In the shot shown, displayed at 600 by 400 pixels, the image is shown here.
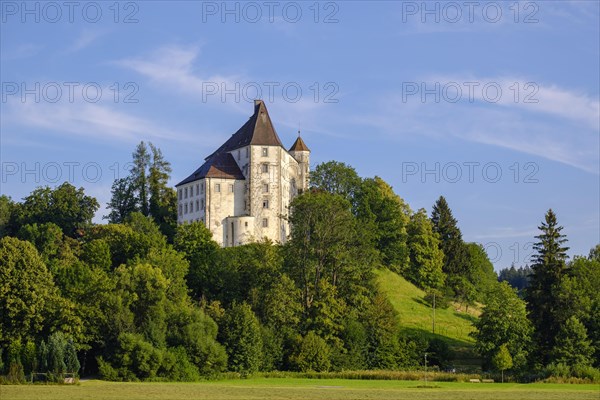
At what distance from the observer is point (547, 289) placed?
92.8 m

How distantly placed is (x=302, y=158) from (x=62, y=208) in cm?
3193

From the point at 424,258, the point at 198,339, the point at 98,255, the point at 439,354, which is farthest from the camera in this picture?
the point at 424,258

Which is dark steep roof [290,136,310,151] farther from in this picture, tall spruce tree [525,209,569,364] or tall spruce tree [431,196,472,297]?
tall spruce tree [525,209,569,364]

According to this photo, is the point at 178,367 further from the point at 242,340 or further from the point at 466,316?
the point at 466,316

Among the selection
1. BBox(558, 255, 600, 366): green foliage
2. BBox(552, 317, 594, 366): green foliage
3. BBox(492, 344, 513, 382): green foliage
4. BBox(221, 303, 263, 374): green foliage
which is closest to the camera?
BBox(221, 303, 263, 374): green foliage

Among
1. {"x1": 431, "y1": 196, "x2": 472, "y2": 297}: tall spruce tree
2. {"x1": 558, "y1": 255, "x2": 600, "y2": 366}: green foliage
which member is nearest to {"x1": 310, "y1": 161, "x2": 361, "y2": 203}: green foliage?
{"x1": 431, "y1": 196, "x2": 472, "y2": 297}: tall spruce tree

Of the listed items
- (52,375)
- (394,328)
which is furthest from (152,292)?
(394,328)

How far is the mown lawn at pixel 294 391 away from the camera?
54781mm

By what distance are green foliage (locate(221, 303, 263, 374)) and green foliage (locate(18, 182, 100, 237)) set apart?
49.8 metres

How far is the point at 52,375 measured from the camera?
225ft

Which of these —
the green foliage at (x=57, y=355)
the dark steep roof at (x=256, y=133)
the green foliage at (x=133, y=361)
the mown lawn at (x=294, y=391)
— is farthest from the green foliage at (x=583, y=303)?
the dark steep roof at (x=256, y=133)

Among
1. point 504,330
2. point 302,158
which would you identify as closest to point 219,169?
point 302,158

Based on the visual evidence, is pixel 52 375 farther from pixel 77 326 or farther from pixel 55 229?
pixel 55 229

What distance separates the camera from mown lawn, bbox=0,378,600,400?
54.8m
